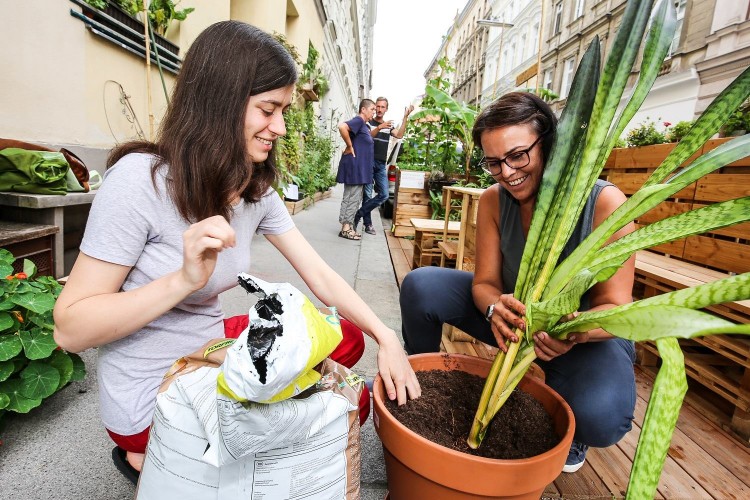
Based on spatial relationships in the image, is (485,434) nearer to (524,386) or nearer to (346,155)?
(524,386)

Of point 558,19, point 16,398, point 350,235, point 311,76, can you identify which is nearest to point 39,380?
point 16,398

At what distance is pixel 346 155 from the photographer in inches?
199

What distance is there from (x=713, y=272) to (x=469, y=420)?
Result: 74.3 inches

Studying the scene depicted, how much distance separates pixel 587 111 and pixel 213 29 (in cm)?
86

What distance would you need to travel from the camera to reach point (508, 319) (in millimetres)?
865

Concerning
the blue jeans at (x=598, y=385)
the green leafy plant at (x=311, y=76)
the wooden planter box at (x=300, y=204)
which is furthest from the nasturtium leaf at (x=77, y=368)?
the green leafy plant at (x=311, y=76)

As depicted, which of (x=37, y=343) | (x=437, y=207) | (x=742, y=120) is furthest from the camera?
(x=437, y=207)

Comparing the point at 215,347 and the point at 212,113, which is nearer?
the point at 215,347

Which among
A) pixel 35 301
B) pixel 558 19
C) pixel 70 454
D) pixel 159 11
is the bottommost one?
pixel 70 454

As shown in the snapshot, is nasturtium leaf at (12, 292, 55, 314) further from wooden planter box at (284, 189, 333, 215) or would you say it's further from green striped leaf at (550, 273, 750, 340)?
wooden planter box at (284, 189, 333, 215)

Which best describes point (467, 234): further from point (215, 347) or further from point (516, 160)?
point (215, 347)

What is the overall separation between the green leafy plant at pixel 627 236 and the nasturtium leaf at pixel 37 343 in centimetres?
122

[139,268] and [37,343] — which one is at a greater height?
[139,268]

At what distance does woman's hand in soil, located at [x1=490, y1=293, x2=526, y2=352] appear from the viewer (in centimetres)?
84
